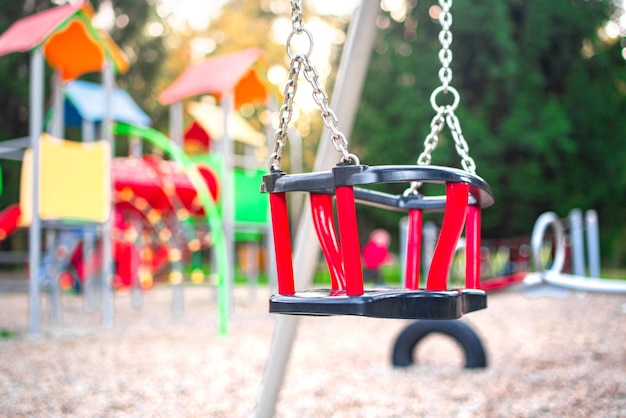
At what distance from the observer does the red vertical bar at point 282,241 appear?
150 centimetres

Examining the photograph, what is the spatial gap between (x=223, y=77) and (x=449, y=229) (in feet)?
20.4

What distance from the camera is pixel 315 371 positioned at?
4004mm

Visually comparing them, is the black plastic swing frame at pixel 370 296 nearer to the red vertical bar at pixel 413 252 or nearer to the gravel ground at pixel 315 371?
the red vertical bar at pixel 413 252

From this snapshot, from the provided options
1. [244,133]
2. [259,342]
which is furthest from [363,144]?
[259,342]

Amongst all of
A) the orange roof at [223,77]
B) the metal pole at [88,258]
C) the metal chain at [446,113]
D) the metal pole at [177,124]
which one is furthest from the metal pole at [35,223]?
the metal chain at [446,113]

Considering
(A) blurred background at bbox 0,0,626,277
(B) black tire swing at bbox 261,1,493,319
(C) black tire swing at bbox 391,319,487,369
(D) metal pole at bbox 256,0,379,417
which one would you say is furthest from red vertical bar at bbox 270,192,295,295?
(A) blurred background at bbox 0,0,626,277

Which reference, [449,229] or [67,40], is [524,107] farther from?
[449,229]

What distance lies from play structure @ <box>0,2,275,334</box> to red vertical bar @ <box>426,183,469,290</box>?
14.6 feet

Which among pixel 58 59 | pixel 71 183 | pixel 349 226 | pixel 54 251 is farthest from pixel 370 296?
pixel 58 59

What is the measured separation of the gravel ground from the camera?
120 inches

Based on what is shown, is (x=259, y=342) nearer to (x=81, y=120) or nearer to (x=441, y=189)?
(x=81, y=120)

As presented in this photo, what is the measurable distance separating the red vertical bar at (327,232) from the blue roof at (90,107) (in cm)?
775

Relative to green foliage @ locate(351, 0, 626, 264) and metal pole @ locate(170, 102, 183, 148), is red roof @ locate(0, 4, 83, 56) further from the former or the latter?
green foliage @ locate(351, 0, 626, 264)

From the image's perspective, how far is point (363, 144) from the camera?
1716 cm
